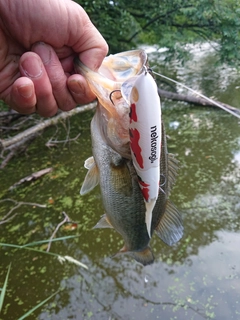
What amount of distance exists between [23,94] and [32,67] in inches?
4.7

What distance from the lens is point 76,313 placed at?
2.37m

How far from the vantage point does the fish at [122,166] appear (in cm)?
113

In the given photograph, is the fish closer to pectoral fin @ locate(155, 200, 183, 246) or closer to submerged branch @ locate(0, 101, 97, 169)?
pectoral fin @ locate(155, 200, 183, 246)

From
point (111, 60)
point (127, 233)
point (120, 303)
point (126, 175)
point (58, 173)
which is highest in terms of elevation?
point (111, 60)

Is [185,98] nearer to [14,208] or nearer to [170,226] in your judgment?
[14,208]

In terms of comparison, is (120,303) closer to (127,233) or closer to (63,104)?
(127,233)

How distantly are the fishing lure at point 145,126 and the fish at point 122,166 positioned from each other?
64mm

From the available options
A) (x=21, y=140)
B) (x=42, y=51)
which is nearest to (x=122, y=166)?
(x=42, y=51)

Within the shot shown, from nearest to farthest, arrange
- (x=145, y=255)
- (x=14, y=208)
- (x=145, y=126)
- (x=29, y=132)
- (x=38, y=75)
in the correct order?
(x=145, y=126) < (x=38, y=75) < (x=145, y=255) < (x=14, y=208) < (x=29, y=132)

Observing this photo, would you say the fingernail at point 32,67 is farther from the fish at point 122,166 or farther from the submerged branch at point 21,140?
the submerged branch at point 21,140

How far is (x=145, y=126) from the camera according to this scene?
90cm

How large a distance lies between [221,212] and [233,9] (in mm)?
3192

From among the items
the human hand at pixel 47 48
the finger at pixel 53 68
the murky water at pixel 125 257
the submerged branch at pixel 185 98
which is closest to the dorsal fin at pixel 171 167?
the human hand at pixel 47 48

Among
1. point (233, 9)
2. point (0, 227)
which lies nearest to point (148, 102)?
point (0, 227)
